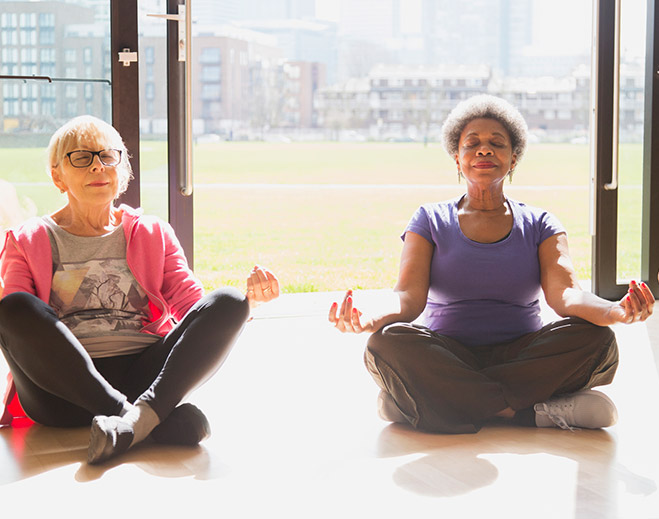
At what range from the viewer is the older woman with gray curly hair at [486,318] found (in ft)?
7.20

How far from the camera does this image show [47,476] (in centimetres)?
190

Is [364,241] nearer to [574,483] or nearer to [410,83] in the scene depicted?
[410,83]

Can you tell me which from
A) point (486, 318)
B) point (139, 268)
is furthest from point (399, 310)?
point (139, 268)

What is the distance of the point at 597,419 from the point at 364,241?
10.6 m

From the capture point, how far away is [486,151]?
7.73 ft

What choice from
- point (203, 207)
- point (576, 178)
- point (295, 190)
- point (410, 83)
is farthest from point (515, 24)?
point (203, 207)

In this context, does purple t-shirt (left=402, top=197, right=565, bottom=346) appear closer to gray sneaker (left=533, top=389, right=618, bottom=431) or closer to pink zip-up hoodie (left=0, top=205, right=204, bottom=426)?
gray sneaker (left=533, top=389, right=618, bottom=431)

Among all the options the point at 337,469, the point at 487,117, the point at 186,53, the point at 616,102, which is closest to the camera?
the point at 337,469

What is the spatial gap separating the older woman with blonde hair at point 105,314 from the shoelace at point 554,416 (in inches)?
29.3

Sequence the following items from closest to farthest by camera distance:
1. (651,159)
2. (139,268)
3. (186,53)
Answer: (139,268) < (186,53) < (651,159)

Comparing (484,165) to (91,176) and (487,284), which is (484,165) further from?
(91,176)

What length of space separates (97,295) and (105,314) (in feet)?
0.17

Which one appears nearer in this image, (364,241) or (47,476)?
(47,476)

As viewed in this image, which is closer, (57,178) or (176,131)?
(57,178)
